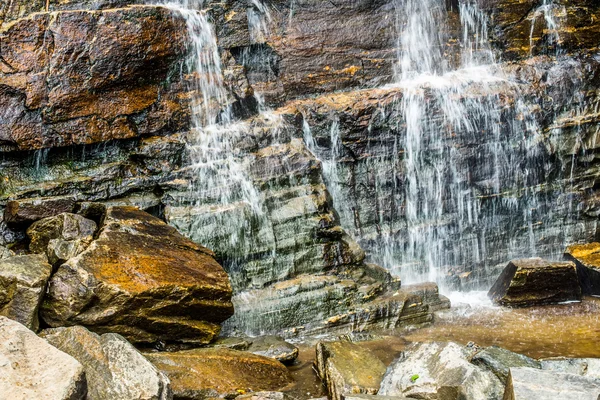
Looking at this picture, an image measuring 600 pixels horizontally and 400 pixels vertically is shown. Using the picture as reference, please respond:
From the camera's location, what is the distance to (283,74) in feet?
44.9

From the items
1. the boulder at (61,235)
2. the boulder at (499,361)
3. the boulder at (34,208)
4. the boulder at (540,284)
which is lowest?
the boulder at (540,284)

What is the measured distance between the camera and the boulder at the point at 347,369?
8.15 meters

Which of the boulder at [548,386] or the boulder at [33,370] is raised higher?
the boulder at [33,370]

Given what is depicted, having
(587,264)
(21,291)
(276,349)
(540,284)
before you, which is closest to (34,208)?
(21,291)

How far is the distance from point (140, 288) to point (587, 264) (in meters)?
8.36

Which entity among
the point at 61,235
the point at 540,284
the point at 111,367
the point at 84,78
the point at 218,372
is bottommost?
the point at 540,284

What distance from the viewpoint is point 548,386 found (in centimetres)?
612

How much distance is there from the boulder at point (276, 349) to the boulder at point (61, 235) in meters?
2.86

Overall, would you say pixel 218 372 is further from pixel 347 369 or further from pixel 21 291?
pixel 21 291

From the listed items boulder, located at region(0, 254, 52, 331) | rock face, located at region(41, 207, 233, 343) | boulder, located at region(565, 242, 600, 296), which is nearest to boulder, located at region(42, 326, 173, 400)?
boulder, located at region(0, 254, 52, 331)

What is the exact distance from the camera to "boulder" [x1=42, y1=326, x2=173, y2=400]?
6434 mm

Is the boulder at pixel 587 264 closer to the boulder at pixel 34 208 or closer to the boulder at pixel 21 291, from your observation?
the boulder at pixel 34 208

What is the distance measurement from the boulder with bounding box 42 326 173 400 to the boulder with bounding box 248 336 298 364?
2.60 metres

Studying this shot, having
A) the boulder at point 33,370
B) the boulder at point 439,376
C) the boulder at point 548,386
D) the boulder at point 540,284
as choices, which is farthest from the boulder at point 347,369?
the boulder at point 540,284
